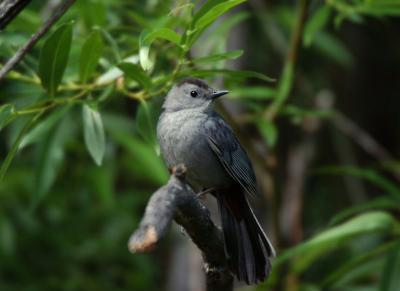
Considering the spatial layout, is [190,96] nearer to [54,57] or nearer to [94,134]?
[94,134]

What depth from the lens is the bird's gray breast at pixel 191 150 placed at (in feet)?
11.9

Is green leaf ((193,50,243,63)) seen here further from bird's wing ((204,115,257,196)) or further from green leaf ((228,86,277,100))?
green leaf ((228,86,277,100))

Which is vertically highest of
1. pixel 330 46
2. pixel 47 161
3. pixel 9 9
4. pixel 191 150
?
pixel 9 9

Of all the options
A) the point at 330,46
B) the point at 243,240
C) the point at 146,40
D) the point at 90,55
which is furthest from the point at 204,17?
the point at 330,46

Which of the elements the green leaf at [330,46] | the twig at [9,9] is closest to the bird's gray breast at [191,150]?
the twig at [9,9]

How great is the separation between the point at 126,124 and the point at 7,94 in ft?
3.93

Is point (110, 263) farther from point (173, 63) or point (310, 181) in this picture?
point (173, 63)

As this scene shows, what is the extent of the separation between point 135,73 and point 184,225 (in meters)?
Result: 0.77

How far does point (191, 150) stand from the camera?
143 inches

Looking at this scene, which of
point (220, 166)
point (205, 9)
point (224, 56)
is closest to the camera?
point (205, 9)

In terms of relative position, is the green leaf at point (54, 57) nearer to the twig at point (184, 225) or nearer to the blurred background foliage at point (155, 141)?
the blurred background foliage at point (155, 141)

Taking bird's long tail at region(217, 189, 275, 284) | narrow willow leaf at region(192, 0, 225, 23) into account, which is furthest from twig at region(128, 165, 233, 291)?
narrow willow leaf at region(192, 0, 225, 23)

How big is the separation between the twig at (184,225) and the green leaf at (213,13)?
609 mm

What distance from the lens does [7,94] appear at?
157 inches
